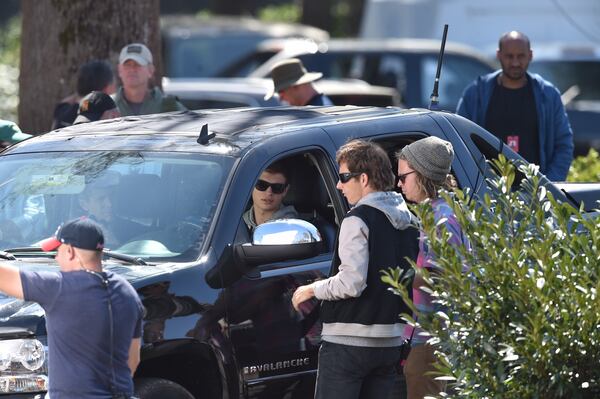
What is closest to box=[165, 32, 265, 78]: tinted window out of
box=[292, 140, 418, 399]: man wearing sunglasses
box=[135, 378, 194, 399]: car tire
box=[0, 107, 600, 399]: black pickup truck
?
box=[0, 107, 600, 399]: black pickup truck

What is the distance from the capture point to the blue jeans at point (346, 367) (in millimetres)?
5156

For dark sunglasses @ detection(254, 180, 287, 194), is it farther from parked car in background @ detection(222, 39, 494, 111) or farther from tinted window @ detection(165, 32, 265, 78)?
tinted window @ detection(165, 32, 265, 78)

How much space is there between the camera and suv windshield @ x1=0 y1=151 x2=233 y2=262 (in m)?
5.46

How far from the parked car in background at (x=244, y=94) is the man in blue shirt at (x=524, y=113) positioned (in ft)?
10.2

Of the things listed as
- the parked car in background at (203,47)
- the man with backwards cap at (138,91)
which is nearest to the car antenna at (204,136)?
the man with backwards cap at (138,91)

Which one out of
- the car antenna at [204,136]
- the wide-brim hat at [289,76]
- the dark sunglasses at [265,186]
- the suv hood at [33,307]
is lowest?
the suv hood at [33,307]

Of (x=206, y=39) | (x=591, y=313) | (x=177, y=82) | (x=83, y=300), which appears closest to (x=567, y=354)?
(x=591, y=313)

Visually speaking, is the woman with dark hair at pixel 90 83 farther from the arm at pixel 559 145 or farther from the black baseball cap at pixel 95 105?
the arm at pixel 559 145

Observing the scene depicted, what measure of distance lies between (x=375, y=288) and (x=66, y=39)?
531 centimetres

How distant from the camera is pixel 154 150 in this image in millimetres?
5809

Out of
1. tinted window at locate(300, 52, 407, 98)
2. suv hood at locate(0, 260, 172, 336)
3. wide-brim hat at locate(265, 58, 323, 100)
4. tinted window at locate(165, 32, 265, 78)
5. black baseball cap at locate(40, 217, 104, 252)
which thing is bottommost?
tinted window at locate(165, 32, 265, 78)

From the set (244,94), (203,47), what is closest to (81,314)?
(244,94)

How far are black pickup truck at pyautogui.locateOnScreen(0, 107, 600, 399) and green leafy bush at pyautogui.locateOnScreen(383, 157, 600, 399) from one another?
110 centimetres

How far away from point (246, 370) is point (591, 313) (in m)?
1.67
